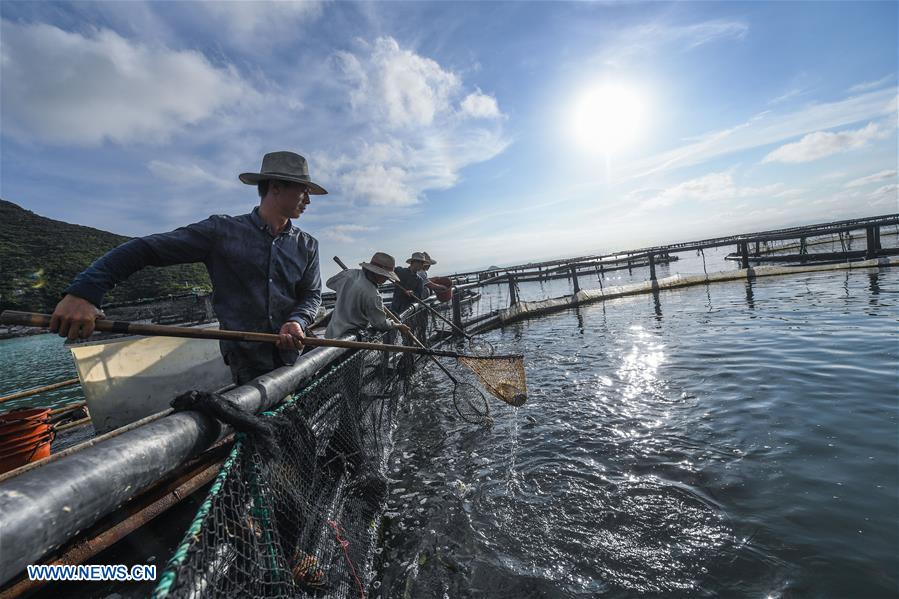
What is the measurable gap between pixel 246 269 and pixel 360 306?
110 inches

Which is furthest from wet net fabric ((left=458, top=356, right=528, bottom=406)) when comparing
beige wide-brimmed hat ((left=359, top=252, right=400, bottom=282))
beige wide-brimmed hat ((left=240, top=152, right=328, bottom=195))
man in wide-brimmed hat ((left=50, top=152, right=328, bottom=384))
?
beige wide-brimmed hat ((left=240, top=152, right=328, bottom=195))

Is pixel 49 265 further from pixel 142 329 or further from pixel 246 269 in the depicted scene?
pixel 142 329

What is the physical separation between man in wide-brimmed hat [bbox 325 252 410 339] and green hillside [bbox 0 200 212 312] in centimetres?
6665

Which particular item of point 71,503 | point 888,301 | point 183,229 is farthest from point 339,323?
point 888,301

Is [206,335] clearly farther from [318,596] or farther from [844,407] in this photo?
[844,407]

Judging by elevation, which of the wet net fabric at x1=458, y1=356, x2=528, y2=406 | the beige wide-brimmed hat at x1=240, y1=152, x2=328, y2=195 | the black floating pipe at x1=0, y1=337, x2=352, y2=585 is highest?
the beige wide-brimmed hat at x1=240, y1=152, x2=328, y2=195

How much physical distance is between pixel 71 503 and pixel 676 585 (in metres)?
3.81

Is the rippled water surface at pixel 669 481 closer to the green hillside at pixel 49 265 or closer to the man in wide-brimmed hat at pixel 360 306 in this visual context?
the man in wide-brimmed hat at pixel 360 306

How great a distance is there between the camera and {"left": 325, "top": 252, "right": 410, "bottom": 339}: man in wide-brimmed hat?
569cm

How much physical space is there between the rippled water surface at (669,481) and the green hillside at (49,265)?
6916cm

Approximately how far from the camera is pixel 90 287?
221 centimetres

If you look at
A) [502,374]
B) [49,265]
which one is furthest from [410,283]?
[49,265]

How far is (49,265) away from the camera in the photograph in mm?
72625

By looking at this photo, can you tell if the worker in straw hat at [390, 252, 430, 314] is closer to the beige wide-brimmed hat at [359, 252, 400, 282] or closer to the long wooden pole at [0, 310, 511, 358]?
the beige wide-brimmed hat at [359, 252, 400, 282]
